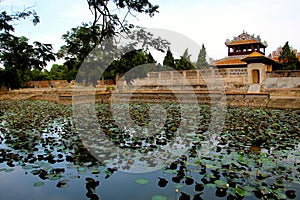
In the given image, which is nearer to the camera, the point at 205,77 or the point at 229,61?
the point at 205,77

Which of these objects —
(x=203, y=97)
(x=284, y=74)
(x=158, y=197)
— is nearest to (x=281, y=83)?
(x=284, y=74)

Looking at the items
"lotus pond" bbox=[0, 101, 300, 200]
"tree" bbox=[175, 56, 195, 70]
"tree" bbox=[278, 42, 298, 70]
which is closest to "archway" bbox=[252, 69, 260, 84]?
"tree" bbox=[278, 42, 298, 70]

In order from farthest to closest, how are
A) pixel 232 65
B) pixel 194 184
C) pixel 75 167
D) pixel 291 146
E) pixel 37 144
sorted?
pixel 232 65, pixel 37 144, pixel 291 146, pixel 75 167, pixel 194 184

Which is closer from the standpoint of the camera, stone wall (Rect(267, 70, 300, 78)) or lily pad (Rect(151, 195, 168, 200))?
lily pad (Rect(151, 195, 168, 200))

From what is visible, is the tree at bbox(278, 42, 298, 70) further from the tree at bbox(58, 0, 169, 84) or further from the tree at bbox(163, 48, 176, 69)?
the tree at bbox(58, 0, 169, 84)

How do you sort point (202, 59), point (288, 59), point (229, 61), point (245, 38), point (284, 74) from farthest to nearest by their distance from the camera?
point (202, 59) → point (245, 38) → point (229, 61) → point (288, 59) → point (284, 74)

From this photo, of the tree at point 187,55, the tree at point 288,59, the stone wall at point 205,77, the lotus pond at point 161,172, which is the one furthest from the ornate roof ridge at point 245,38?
the lotus pond at point 161,172

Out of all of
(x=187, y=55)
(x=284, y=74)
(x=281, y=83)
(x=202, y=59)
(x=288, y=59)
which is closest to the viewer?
(x=281, y=83)

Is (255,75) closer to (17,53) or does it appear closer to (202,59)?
(202,59)

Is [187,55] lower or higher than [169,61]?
higher

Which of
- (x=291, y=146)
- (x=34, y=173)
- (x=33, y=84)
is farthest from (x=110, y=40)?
(x=33, y=84)

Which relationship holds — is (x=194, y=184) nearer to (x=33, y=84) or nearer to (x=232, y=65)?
(x=232, y=65)

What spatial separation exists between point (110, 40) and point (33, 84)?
37.1m

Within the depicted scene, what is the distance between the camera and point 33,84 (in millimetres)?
38000
